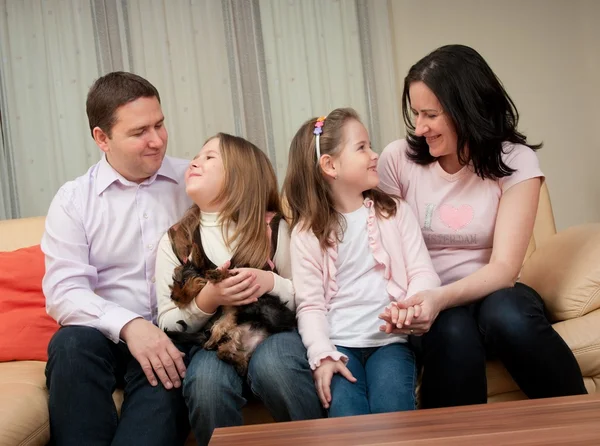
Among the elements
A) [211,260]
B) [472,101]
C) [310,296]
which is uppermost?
[472,101]

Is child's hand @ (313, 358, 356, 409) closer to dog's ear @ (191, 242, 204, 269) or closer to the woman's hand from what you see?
the woman's hand

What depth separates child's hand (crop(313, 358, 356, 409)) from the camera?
66.0 inches

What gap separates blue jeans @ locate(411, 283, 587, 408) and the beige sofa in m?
0.14

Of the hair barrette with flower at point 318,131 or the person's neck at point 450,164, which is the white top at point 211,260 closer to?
the hair barrette with flower at point 318,131

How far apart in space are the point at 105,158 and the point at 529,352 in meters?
1.31

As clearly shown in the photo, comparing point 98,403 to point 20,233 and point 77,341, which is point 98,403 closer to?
point 77,341

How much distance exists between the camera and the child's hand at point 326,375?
5.50 ft

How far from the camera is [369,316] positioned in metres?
1.87

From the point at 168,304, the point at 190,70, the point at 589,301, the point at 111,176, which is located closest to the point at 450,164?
the point at 589,301

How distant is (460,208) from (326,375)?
25.0 inches

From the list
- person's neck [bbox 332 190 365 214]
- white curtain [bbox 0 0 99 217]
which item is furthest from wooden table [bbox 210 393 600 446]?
white curtain [bbox 0 0 99 217]

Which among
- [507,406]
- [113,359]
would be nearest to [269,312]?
[113,359]

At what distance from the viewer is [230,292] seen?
175cm

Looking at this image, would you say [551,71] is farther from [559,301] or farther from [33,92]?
[33,92]
